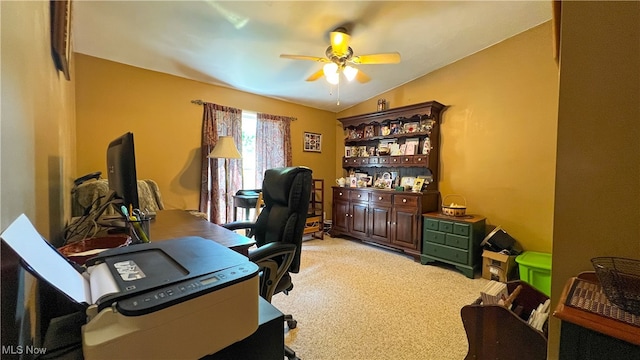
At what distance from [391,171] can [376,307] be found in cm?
237

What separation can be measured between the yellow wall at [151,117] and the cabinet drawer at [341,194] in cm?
179

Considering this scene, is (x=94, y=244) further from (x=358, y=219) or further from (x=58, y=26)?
(x=358, y=219)

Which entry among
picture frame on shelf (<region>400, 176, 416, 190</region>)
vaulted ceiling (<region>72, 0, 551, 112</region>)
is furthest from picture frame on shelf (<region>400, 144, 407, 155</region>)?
vaulted ceiling (<region>72, 0, 551, 112</region>)

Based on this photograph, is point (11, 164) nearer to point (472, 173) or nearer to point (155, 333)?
point (155, 333)

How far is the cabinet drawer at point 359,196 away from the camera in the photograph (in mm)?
→ 3968

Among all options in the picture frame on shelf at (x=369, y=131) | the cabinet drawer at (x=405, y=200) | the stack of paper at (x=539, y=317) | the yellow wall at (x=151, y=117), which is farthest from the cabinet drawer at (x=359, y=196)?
the stack of paper at (x=539, y=317)

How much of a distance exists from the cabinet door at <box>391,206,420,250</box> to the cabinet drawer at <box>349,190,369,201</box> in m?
0.50

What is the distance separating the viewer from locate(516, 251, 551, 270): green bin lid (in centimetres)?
239

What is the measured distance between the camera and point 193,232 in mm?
1539

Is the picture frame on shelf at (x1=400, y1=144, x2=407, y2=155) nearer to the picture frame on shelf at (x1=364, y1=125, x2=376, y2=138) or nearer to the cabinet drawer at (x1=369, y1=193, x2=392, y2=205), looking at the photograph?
the picture frame on shelf at (x1=364, y1=125, x2=376, y2=138)

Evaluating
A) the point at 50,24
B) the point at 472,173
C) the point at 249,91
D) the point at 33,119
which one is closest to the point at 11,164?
the point at 33,119

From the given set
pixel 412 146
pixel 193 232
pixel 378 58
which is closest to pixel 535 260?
pixel 412 146

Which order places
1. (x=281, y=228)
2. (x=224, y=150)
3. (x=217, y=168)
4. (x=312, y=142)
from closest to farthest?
(x=281, y=228) → (x=224, y=150) → (x=217, y=168) → (x=312, y=142)

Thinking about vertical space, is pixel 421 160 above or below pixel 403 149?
below
